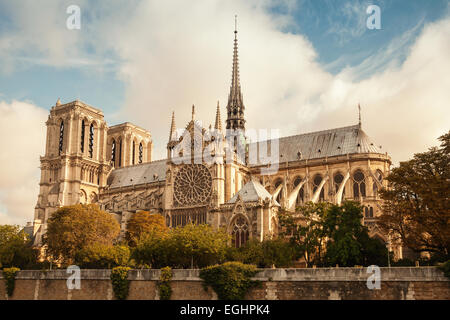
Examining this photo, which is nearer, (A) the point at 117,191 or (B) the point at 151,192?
(B) the point at 151,192

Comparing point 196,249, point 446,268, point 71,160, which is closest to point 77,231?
point 196,249

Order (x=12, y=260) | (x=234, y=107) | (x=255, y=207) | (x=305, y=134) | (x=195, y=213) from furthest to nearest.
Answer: (x=234, y=107), (x=305, y=134), (x=195, y=213), (x=12, y=260), (x=255, y=207)

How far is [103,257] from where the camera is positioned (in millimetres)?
42688

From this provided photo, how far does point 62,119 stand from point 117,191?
15.6 metres

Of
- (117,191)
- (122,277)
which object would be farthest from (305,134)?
(122,277)

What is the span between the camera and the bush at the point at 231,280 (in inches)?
1237

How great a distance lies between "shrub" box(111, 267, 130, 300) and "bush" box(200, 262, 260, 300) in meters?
6.63

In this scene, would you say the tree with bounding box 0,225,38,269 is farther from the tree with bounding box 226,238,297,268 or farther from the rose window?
the tree with bounding box 226,238,297,268

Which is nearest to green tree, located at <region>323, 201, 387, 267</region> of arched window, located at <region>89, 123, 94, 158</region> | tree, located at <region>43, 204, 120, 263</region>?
Result: tree, located at <region>43, 204, 120, 263</region>

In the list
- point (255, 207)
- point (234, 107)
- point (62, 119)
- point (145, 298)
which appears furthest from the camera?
point (62, 119)

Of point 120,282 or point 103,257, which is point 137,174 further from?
point 120,282

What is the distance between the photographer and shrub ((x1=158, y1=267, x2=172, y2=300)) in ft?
111

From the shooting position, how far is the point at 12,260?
2092 inches

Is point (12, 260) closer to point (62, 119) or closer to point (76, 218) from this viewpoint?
point (76, 218)
